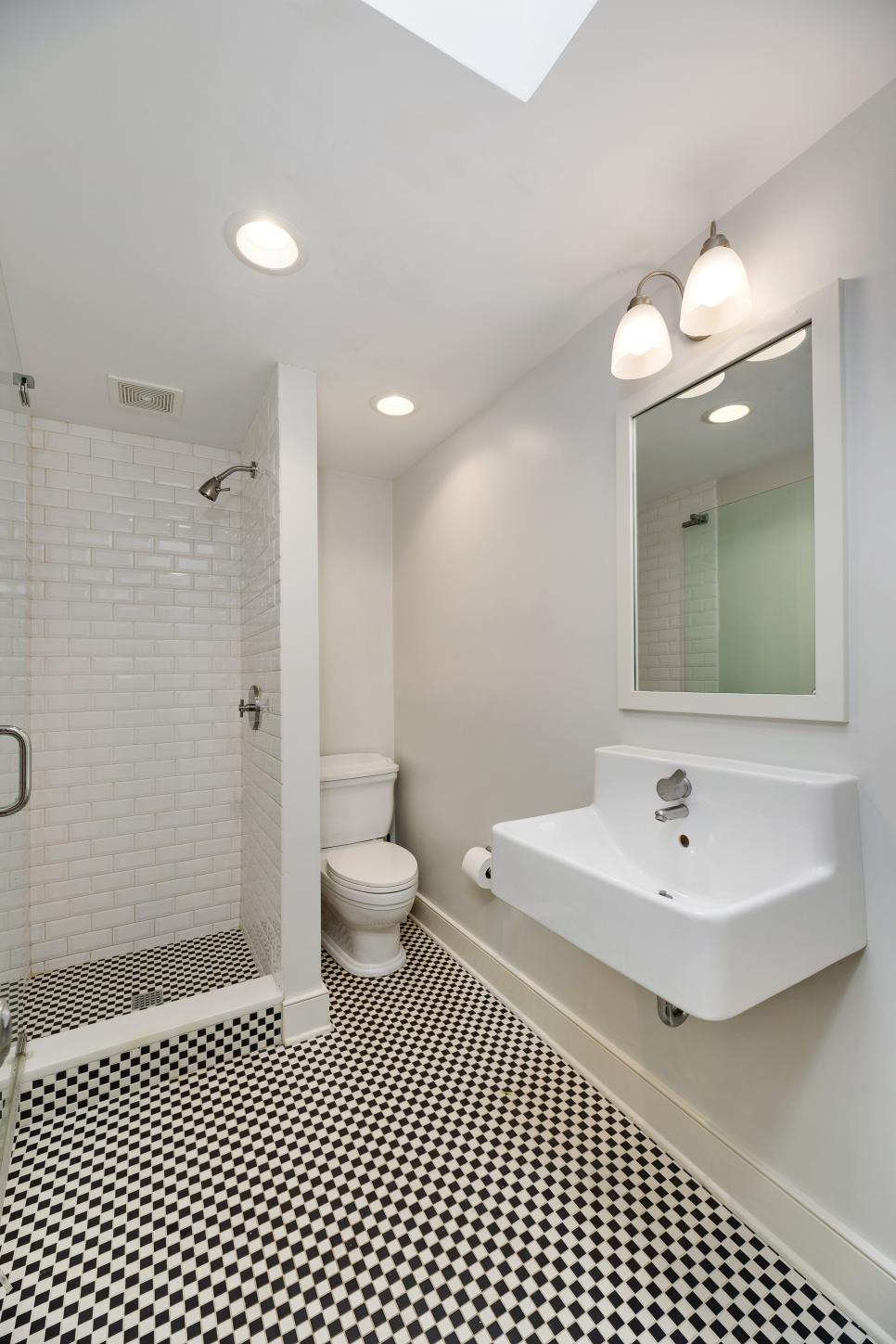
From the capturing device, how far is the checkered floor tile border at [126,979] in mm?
1974

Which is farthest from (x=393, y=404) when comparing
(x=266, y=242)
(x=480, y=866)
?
(x=480, y=866)

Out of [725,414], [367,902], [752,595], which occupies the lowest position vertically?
[367,902]

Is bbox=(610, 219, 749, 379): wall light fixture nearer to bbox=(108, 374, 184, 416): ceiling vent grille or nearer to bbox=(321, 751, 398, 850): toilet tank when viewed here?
bbox=(108, 374, 184, 416): ceiling vent grille

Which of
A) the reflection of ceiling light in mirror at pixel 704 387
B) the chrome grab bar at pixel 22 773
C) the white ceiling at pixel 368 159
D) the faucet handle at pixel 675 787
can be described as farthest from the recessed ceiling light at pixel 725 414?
the chrome grab bar at pixel 22 773

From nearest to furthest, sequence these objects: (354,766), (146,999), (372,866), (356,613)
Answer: (146,999), (372,866), (354,766), (356,613)

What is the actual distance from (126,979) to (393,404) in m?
2.47

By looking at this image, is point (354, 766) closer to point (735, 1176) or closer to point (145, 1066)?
point (145, 1066)

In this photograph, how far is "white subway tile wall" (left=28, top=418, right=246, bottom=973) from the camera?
2.31m

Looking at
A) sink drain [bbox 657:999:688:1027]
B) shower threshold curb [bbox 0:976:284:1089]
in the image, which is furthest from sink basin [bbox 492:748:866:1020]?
shower threshold curb [bbox 0:976:284:1089]

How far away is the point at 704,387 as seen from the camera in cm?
138

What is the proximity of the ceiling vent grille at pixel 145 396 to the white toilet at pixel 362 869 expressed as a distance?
5.25 feet

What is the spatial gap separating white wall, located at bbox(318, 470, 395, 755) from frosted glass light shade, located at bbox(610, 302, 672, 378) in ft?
5.68

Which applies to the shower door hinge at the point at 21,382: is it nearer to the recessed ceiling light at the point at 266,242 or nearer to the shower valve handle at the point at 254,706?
the recessed ceiling light at the point at 266,242

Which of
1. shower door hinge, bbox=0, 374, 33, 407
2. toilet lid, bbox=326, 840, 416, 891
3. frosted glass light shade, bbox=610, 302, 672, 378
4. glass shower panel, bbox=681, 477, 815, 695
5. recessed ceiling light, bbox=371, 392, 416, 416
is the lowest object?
toilet lid, bbox=326, 840, 416, 891
